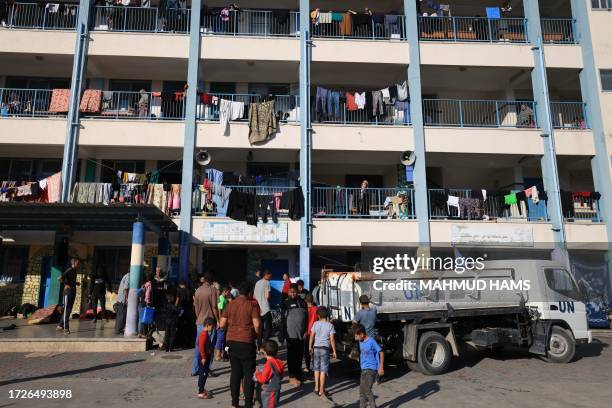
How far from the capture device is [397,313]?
29.9ft

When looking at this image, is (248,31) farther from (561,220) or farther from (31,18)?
(561,220)

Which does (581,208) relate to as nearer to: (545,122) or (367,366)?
(545,122)

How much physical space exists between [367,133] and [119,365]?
1128 centimetres

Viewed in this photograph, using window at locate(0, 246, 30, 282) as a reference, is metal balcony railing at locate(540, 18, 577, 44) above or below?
above

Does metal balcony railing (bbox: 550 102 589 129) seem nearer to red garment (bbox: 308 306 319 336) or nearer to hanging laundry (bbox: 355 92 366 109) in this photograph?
hanging laundry (bbox: 355 92 366 109)

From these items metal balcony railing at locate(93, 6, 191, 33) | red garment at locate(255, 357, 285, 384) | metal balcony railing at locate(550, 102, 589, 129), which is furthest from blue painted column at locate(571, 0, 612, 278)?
red garment at locate(255, 357, 285, 384)

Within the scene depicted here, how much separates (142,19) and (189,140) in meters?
5.69

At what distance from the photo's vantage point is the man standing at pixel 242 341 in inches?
233

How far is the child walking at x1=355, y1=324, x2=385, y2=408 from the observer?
234 inches

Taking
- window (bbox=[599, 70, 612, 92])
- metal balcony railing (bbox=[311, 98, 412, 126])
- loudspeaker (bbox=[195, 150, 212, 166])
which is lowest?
loudspeaker (bbox=[195, 150, 212, 166])

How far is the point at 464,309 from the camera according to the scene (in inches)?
377

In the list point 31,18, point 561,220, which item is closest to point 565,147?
point 561,220

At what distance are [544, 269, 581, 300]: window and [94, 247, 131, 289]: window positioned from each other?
14137mm

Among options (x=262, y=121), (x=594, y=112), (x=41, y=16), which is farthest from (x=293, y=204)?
(x=41, y=16)
